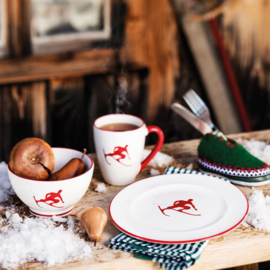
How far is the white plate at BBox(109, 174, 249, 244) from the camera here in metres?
0.74

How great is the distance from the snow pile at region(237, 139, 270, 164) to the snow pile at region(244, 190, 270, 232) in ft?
0.82

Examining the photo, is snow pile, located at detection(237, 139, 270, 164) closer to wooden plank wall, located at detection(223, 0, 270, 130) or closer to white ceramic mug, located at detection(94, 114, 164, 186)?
white ceramic mug, located at detection(94, 114, 164, 186)

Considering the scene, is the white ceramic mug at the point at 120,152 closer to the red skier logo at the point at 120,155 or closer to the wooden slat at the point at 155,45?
the red skier logo at the point at 120,155

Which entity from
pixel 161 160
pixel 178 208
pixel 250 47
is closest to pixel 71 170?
pixel 178 208

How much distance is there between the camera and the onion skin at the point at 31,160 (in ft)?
2.67

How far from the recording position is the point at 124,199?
857mm

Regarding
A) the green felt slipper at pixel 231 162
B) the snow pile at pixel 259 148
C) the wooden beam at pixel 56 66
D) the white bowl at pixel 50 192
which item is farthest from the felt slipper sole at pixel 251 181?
the wooden beam at pixel 56 66

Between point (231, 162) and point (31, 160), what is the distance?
472mm

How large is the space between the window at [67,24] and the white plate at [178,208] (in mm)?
1409

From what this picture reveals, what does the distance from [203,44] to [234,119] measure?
51 cm

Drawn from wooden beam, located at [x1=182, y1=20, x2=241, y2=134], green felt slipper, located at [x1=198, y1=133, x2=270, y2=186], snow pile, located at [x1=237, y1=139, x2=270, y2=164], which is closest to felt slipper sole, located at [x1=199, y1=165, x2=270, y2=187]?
green felt slipper, located at [x1=198, y1=133, x2=270, y2=186]

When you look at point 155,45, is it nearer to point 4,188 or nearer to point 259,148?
point 259,148

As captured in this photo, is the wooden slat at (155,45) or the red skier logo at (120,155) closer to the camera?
the red skier logo at (120,155)

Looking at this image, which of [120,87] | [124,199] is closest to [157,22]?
[120,87]
